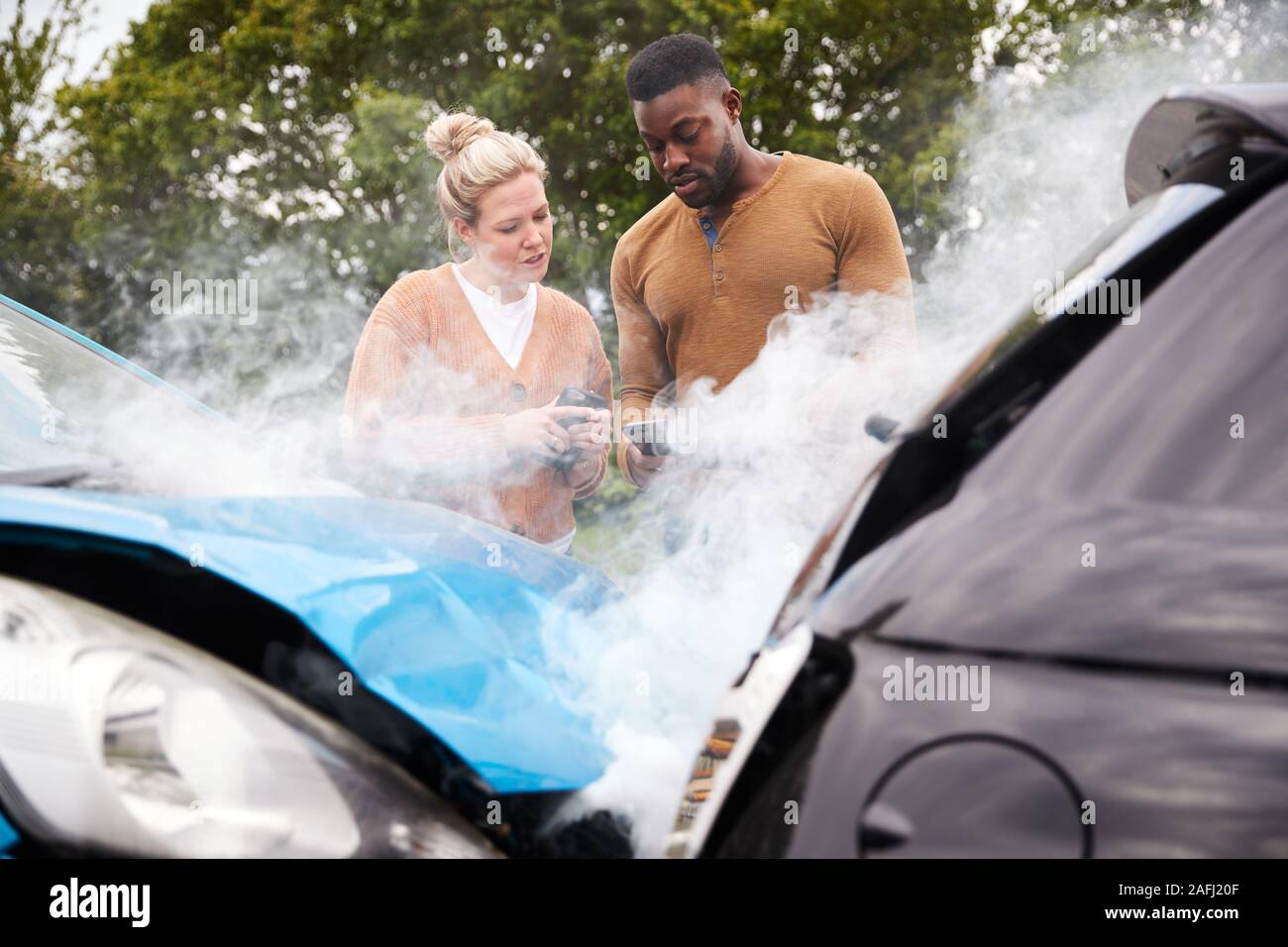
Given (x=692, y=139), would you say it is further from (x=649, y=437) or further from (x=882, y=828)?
(x=882, y=828)

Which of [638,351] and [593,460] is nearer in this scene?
[593,460]

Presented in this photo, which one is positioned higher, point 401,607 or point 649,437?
point 649,437

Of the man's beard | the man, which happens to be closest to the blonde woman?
the man

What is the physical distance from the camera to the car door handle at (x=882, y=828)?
1.03 meters

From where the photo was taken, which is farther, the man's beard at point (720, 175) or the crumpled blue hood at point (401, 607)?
the man's beard at point (720, 175)

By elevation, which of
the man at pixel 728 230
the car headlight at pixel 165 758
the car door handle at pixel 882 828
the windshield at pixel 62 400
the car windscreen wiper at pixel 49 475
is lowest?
the car door handle at pixel 882 828

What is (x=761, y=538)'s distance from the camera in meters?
2.61

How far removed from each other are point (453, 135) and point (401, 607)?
7.36ft

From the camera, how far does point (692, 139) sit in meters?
3.19

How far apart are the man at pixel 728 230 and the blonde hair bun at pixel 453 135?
52cm

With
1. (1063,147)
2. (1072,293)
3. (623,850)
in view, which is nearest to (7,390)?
(623,850)

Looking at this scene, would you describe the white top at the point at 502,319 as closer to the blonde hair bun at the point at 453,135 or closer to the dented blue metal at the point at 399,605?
the blonde hair bun at the point at 453,135

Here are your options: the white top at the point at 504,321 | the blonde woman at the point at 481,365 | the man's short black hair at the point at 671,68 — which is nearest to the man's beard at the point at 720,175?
the man's short black hair at the point at 671,68

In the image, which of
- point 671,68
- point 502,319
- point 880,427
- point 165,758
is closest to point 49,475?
point 165,758
